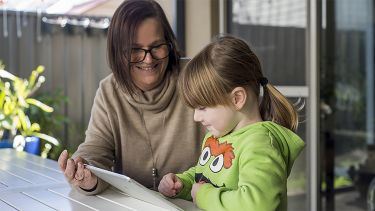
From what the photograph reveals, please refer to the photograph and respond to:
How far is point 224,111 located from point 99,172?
0.34 metres

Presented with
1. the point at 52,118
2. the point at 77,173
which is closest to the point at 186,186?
the point at 77,173

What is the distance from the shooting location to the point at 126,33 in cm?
151

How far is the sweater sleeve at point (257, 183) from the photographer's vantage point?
100cm

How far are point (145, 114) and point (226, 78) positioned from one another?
1.76ft

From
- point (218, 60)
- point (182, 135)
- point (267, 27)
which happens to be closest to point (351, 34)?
point (267, 27)

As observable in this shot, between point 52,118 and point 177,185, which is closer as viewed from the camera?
point 177,185

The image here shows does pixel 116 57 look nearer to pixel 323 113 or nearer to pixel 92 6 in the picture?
pixel 323 113

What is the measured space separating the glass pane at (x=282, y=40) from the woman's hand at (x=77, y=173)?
2.01 meters

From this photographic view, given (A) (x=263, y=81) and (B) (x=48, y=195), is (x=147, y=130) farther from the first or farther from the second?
(A) (x=263, y=81)

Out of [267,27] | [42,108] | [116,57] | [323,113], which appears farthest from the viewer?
[42,108]

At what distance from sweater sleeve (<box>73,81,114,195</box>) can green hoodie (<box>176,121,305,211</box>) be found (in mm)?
334

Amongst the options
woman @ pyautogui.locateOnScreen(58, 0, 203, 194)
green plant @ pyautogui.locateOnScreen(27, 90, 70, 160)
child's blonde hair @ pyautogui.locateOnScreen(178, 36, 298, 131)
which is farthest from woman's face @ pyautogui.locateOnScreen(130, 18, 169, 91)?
green plant @ pyautogui.locateOnScreen(27, 90, 70, 160)

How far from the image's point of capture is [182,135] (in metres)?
1.64

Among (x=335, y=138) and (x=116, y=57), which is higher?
(x=116, y=57)
